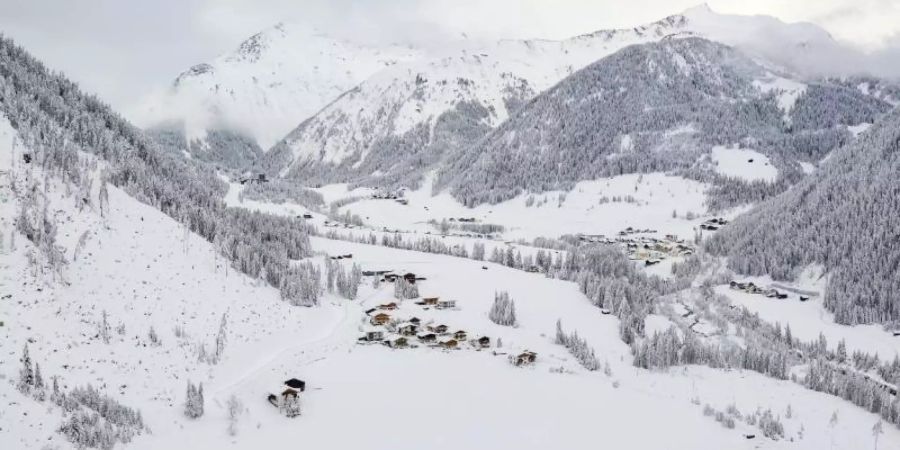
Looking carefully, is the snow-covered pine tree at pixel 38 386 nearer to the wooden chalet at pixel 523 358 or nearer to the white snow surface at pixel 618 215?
the wooden chalet at pixel 523 358

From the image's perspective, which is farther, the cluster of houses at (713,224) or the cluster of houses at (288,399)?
the cluster of houses at (713,224)

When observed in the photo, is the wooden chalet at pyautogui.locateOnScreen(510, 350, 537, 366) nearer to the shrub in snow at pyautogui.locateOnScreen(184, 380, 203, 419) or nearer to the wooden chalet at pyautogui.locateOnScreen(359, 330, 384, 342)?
the wooden chalet at pyautogui.locateOnScreen(359, 330, 384, 342)

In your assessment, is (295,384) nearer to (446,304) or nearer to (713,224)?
(446,304)

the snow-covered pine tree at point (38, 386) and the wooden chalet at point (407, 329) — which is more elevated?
the snow-covered pine tree at point (38, 386)

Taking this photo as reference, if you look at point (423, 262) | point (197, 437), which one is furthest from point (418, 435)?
point (423, 262)

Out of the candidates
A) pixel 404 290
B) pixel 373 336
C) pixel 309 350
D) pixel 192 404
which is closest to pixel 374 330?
pixel 373 336

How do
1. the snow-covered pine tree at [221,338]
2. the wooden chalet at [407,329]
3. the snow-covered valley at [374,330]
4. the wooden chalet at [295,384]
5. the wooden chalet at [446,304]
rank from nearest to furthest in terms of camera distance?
the snow-covered valley at [374,330] → the wooden chalet at [295,384] → the snow-covered pine tree at [221,338] → the wooden chalet at [407,329] → the wooden chalet at [446,304]

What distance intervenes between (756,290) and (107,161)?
93.3 metres

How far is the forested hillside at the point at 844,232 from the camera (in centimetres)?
9162

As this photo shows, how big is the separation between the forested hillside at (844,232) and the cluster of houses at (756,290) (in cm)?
444

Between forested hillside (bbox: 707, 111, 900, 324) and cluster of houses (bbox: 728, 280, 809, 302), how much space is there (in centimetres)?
444

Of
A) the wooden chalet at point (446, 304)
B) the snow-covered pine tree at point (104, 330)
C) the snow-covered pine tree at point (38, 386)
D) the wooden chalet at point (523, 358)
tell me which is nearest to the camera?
the snow-covered pine tree at point (38, 386)

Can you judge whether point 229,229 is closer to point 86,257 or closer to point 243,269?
point 243,269

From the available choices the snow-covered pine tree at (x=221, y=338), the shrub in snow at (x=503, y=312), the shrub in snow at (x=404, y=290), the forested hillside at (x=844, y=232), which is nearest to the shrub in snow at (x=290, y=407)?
the snow-covered pine tree at (x=221, y=338)
